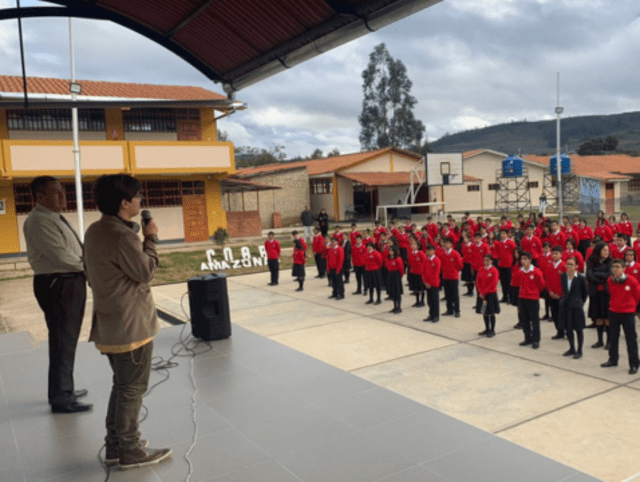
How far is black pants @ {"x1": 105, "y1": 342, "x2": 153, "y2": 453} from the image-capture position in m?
3.46

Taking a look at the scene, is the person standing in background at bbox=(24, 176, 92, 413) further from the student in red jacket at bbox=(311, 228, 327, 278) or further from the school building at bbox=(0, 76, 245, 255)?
the school building at bbox=(0, 76, 245, 255)

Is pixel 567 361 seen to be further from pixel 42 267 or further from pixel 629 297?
pixel 42 267

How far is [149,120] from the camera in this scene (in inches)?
947

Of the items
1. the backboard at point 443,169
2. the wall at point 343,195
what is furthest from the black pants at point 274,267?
the wall at point 343,195

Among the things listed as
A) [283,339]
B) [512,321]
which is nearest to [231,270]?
[283,339]

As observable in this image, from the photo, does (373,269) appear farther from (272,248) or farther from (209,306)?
(209,306)

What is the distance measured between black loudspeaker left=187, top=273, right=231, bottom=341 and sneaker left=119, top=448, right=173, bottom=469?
3808mm

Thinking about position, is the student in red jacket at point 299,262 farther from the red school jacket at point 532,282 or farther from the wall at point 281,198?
the wall at point 281,198

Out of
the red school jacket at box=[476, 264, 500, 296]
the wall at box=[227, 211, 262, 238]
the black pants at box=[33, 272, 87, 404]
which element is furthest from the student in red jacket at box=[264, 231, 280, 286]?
the wall at box=[227, 211, 262, 238]

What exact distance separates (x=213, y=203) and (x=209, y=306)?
718 inches

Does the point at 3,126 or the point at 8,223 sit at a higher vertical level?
the point at 3,126

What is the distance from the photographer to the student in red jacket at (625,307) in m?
A: 6.58

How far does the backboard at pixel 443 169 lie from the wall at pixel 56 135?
18.3 metres

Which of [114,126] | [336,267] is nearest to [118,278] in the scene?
[336,267]
